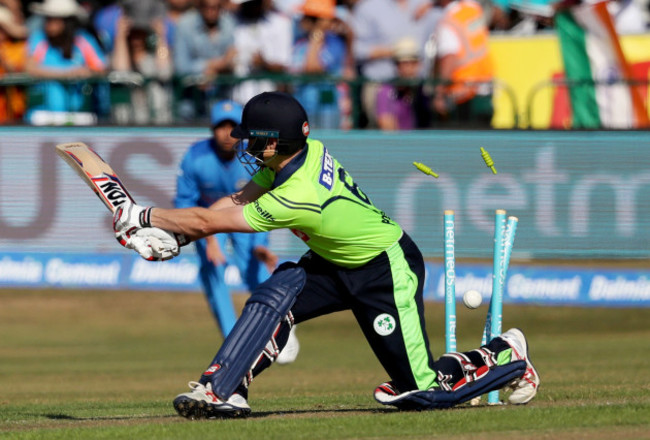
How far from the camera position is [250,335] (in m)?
7.45

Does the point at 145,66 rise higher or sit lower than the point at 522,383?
higher

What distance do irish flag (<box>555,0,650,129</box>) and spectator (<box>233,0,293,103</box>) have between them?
152 inches

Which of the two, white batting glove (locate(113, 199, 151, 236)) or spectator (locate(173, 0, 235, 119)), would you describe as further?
spectator (locate(173, 0, 235, 119))

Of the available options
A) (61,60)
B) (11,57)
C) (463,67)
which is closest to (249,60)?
(61,60)

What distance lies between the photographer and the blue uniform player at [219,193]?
12.3 m

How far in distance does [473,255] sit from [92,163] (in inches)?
351

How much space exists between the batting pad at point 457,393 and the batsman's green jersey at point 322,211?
0.91 meters

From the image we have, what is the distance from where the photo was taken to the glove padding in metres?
7.21

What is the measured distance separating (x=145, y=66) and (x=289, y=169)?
9913mm

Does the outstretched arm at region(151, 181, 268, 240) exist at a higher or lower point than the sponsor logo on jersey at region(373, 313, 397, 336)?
higher

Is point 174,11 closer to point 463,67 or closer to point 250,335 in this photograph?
point 463,67

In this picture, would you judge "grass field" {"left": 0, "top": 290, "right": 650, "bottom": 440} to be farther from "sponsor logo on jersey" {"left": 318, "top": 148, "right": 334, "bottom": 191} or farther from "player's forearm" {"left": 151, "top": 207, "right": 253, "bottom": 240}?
"sponsor logo on jersey" {"left": 318, "top": 148, "right": 334, "bottom": 191}

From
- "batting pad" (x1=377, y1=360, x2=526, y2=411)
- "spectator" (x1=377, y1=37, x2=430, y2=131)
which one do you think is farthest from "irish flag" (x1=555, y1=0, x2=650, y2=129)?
"batting pad" (x1=377, y1=360, x2=526, y2=411)

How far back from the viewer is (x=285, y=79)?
1568 centimetres
